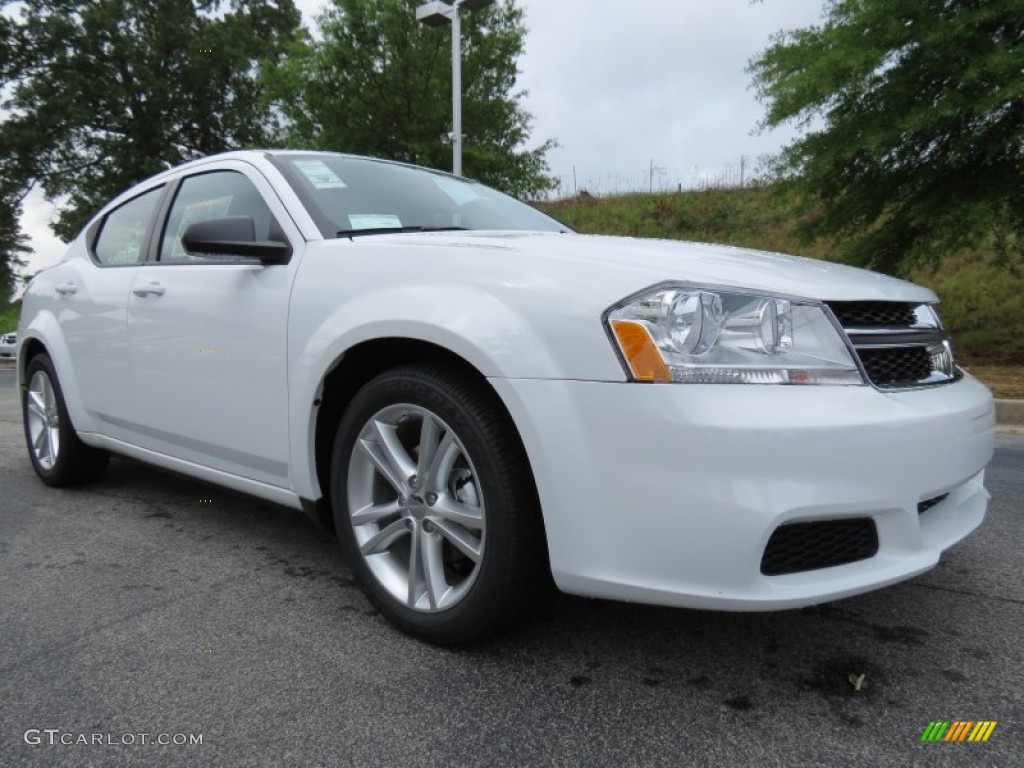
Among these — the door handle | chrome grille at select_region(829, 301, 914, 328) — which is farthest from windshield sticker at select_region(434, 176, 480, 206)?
chrome grille at select_region(829, 301, 914, 328)

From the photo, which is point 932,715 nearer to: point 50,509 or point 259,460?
point 259,460

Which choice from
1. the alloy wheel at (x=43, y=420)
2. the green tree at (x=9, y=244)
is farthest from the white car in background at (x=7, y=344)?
the alloy wheel at (x=43, y=420)

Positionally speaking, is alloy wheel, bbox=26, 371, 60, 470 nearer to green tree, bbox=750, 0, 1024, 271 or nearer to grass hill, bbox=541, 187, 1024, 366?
grass hill, bbox=541, 187, 1024, 366

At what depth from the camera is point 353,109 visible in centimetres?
1507

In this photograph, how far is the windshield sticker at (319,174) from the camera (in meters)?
2.59

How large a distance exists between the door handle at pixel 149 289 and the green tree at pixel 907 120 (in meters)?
7.71

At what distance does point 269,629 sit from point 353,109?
14.7 meters

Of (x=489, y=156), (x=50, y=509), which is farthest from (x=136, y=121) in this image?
(x=50, y=509)

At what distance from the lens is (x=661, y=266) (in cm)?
174

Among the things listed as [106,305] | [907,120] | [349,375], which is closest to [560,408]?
[349,375]

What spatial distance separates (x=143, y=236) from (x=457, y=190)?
1384 millimetres

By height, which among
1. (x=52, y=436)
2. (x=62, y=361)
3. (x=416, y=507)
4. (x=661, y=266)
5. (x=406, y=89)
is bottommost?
(x=52, y=436)

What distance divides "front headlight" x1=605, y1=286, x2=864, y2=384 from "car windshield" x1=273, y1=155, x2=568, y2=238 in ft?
3.73

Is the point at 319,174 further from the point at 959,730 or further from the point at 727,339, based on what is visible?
the point at 959,730
